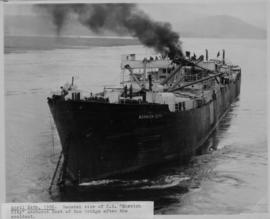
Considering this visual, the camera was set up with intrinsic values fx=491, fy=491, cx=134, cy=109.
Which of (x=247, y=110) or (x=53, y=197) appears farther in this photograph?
(x=247, y=110)

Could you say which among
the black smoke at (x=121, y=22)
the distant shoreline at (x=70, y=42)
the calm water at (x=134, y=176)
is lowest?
the calm water at (x=134, y=176)

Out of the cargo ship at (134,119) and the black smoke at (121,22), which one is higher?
the black smoke at (121,22)

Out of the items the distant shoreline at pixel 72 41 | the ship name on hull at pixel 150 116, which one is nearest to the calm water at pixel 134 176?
the distant shoreline at pixel 72 41

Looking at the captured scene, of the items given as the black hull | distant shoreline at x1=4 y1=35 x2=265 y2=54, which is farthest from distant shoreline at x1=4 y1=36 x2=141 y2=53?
the black hull

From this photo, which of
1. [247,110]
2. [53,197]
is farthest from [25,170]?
[247,110]

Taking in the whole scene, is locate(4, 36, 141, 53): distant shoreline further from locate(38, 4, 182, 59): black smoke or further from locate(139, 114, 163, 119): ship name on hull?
locate(139, 114, 163, 119): ship name on hull

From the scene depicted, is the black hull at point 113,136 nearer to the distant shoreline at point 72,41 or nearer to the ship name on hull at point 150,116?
the ship name on hull at point 150,116

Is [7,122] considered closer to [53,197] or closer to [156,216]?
[53,197]

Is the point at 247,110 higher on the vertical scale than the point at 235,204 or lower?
higher
